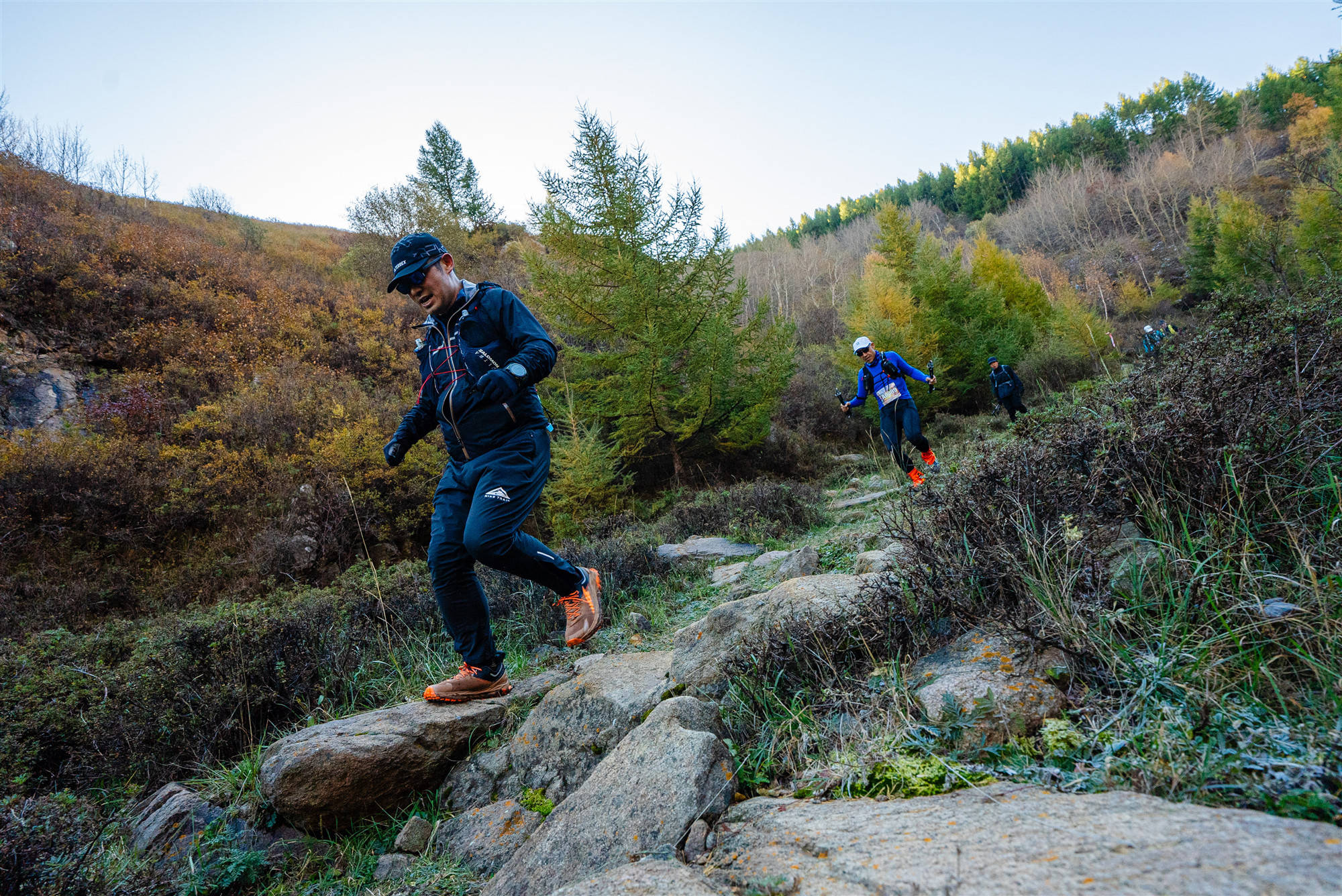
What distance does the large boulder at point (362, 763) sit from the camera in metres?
2.55

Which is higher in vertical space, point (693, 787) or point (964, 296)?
point (964, 296)

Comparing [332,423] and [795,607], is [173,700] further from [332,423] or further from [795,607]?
[332,423]

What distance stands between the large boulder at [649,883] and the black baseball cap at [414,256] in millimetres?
2794

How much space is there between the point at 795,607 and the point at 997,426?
15353 millimetres

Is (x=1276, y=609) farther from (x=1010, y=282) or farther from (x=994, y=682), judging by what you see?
(x=1010, y=282)

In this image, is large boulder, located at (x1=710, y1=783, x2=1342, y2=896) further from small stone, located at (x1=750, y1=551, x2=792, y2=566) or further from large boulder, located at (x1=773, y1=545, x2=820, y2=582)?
small stone, located at (x1=750, y1=551, x2=792, y2=566)

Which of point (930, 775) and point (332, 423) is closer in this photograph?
point (930, 775)

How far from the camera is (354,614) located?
196 inches

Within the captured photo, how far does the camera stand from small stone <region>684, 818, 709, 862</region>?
1.47 m

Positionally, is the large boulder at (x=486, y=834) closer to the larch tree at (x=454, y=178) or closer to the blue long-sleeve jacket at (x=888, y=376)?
the blue long-sleeve jacket at (x=888, y=376)

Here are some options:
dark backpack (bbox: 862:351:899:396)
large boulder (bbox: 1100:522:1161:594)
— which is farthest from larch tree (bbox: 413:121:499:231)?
large boulder (bbox: 1100:522:1161:594)

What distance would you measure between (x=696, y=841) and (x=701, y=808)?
0.10 m

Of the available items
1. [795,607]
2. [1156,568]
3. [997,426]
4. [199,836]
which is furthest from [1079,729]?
[997,426]

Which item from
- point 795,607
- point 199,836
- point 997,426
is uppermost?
point 795,607
